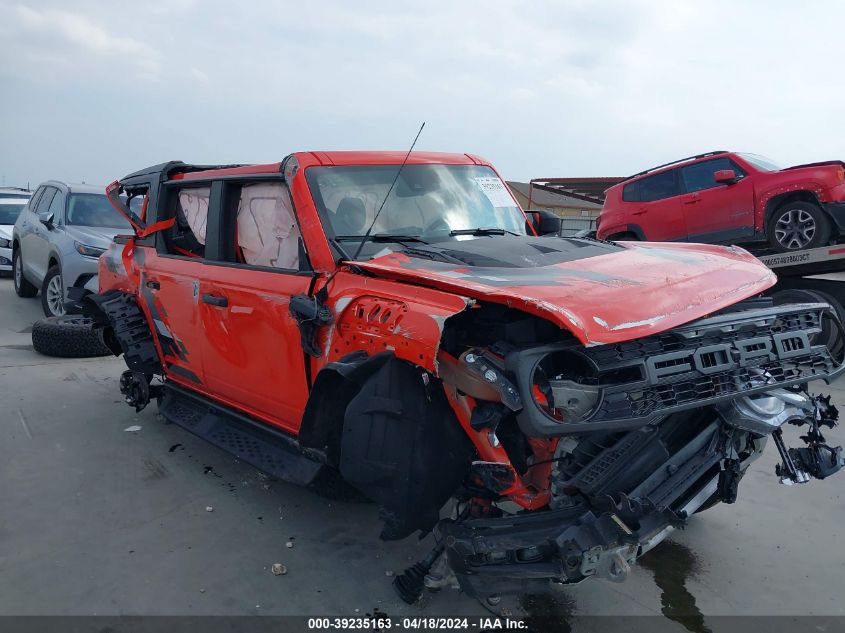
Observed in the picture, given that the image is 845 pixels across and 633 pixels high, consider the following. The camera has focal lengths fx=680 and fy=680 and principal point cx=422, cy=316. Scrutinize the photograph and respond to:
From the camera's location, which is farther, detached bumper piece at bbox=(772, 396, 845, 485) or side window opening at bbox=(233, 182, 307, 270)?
side window opening at bbox=(233, 182, 307, 270)

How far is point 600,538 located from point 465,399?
2.30ft

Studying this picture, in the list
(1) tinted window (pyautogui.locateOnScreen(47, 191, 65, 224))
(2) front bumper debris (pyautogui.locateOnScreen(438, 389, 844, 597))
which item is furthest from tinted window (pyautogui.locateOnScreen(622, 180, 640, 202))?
(1) tinted window (pyautogui.locateOnScreen(47, 191, 65, 224))

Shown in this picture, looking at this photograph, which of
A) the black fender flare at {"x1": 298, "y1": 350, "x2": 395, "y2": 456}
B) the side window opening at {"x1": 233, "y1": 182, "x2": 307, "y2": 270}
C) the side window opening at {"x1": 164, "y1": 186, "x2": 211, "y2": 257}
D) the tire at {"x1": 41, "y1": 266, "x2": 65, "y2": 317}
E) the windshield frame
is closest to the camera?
the black fender flare at {"x1": 298, "y1": 350, "x2": 395, "y2": 456}

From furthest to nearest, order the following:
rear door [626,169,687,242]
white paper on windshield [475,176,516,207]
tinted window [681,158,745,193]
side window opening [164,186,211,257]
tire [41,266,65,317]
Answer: rear door [626,169,687,242], tinted window [681,158,745,193], tire [41,266,65,317], side window opening [164,186,211,257], white paper on windshield [475,176,516,207]

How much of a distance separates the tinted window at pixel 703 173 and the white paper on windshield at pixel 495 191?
17.7 ft

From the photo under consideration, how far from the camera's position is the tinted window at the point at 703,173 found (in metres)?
8.81

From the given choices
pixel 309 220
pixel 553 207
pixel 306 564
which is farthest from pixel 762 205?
pixel 553 207

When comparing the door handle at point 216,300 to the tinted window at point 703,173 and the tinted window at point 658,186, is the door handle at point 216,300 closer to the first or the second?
the tinted window at point 703,173

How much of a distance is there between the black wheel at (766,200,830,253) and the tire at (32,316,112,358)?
25.4ft

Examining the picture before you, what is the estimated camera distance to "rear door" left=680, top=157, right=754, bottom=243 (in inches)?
331

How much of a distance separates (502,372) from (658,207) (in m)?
7.92

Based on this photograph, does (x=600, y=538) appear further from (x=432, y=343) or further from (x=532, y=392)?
(x=432, y=343)

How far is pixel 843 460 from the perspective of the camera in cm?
309

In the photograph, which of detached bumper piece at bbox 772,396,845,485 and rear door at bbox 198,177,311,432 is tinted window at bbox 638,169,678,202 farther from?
rear door at bbox 198,177,311,432
